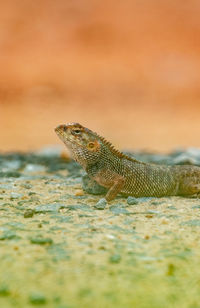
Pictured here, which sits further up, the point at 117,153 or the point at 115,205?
the point at 117,153

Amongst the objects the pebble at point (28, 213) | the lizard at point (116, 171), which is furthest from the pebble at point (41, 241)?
the lizard at point (116, 171)

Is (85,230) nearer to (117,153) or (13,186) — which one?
(117,153)

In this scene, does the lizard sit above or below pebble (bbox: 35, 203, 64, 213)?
above

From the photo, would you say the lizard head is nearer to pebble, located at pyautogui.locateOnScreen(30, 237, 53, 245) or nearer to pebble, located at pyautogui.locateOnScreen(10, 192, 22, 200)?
pebble, located at pyautogui.locateOnScreen(10, 192, 22, 200)

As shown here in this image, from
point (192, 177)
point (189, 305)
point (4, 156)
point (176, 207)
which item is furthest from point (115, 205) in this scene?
point (4, 156)

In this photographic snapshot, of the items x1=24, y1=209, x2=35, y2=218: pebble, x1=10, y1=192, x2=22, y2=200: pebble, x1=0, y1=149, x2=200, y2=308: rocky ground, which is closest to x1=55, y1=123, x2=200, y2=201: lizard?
x1=0, y1=149, x2=200, y2=308: rocky ground

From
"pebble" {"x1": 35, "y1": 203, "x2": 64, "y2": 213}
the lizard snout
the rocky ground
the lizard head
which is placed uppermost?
the lizard snout
